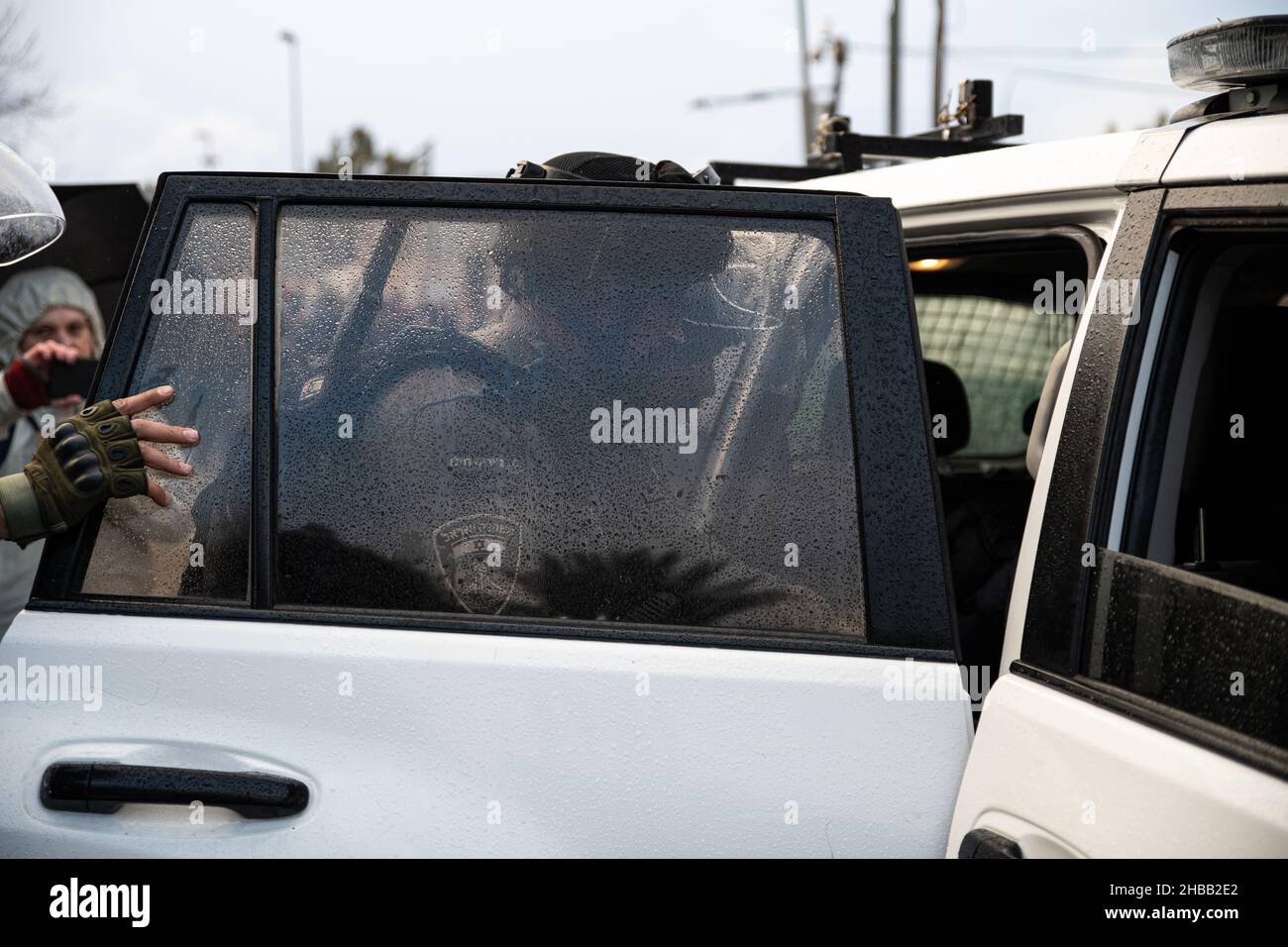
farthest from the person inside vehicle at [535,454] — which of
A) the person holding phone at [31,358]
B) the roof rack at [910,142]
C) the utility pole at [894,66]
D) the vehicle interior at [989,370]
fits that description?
the utility pole at [894,66]

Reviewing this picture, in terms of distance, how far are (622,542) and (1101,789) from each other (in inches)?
26.6

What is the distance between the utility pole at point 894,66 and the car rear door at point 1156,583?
59.7 ft

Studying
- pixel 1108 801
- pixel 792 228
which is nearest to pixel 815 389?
pixel 792 228

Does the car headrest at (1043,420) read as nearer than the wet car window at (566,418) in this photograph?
No

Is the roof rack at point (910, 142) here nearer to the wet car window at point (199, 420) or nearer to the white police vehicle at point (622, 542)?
the white police vehicle at point (622, 542)

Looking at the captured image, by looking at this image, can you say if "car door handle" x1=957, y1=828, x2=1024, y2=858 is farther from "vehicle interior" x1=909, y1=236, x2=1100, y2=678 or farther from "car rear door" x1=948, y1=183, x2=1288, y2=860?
"vehicle interior" x1=909, y1=236, x2=1100, y2=678

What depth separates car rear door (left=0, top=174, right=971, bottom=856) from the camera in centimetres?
166

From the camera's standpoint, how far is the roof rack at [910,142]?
126 inches

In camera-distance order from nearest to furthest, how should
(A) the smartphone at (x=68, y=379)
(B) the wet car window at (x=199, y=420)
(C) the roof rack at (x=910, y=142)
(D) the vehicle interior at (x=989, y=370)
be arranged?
(B) the wet car window at (x=199, y=420) < (D) the vehicle interior at (x=989, y=370) < (C) the roof rack at (x=910, y=142) < (A) the smartphone at (x=68, y=379)

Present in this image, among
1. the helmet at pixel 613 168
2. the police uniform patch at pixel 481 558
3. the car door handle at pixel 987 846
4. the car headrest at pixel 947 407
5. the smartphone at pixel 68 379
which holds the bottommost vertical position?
the car door handle at pixel 987 846

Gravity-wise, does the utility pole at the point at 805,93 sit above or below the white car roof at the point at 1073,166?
above

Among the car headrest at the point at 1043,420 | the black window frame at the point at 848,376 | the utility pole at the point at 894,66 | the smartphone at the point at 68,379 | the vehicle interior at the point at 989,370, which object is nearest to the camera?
the black window frame at the point at 848,376

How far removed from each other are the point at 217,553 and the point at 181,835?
0.38 metres

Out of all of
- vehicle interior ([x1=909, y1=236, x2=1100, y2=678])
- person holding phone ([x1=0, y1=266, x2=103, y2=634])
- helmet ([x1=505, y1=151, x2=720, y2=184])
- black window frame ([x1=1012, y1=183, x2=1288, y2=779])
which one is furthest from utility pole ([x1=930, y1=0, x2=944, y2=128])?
black window frame ([x1=1012, y1=183, x2=1288, y2=779])
